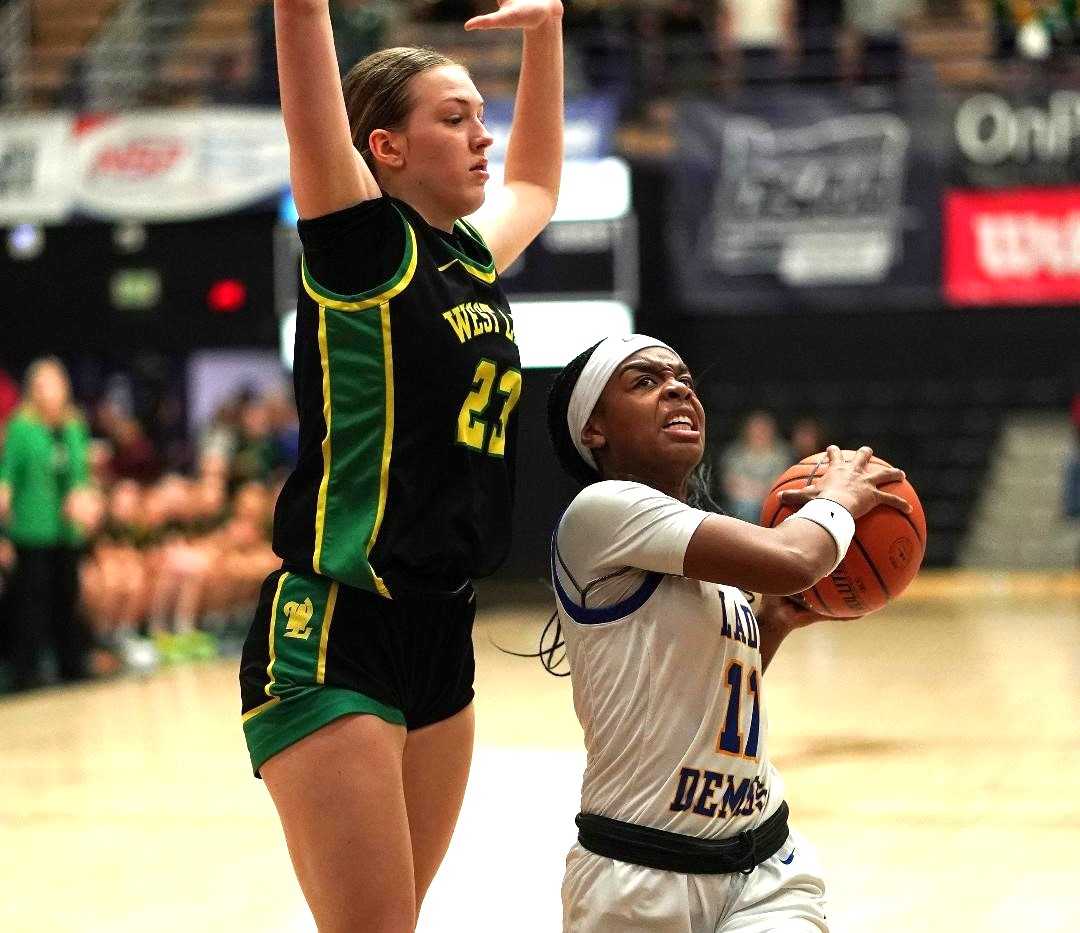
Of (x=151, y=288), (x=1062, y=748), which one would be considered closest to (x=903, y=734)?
(x=1062, y=748)

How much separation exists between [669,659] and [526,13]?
1119 mm

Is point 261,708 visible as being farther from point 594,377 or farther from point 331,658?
point 594,377

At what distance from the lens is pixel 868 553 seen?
2.69 metres

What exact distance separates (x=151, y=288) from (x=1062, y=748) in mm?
8825

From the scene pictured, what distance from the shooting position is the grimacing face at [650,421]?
2.54 metres

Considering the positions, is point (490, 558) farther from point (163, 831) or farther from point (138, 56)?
point (138, 56)

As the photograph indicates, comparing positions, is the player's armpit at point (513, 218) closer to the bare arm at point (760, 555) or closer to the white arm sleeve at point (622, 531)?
the white arm sleeve at point (622, 531)

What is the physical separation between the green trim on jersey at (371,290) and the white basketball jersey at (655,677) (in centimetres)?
40

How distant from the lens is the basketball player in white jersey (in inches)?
Answer: 96.1

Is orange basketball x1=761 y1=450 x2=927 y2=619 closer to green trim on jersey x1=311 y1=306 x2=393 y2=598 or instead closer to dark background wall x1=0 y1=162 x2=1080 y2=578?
green trim on jersey x1=311 y1=306 x2=393 y2=598

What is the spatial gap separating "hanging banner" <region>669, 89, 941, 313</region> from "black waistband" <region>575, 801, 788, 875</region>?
32.5ft

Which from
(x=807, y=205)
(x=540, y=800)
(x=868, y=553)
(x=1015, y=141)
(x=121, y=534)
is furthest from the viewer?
(x=807, y=205)

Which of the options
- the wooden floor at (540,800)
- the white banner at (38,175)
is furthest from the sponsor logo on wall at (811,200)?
the white banner at (38,175)

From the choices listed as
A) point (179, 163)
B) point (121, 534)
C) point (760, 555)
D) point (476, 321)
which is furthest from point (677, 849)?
point (179, 163)
